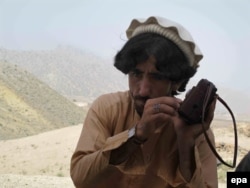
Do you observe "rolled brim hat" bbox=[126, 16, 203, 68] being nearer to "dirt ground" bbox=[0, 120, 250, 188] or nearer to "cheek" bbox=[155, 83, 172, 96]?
"cheek" bbox=[155, 83, 172, 96]

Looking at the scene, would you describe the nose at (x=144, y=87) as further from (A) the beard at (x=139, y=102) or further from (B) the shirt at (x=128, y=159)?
(B) the shirt at (x=128, y=159)

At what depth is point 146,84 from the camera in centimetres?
220

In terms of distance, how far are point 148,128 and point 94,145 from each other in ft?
1.00

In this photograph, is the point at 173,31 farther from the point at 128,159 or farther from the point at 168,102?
the point at 128,159

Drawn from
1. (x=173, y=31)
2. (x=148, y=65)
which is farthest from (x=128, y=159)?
(x=173, y=31)

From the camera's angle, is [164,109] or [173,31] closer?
[164,109]

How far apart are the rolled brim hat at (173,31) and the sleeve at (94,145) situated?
0.41 metres

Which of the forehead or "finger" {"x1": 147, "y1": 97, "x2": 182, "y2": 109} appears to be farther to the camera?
the forehead

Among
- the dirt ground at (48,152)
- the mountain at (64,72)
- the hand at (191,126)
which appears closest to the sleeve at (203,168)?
the hand at (191,126)

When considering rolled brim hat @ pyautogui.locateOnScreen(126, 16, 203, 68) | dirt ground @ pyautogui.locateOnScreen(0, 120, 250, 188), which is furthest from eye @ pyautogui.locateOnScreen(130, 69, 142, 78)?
dirt ground @ pyautogui.locateOnScreen(0, 120, 250, 188)

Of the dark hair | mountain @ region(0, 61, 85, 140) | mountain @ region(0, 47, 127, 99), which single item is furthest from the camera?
mountain @ region(0, 47, 127, 99)

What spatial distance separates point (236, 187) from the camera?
1.92m

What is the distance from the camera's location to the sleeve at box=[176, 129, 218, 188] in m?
2.07

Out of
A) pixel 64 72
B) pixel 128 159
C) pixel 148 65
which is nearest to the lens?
pixel 128 159
